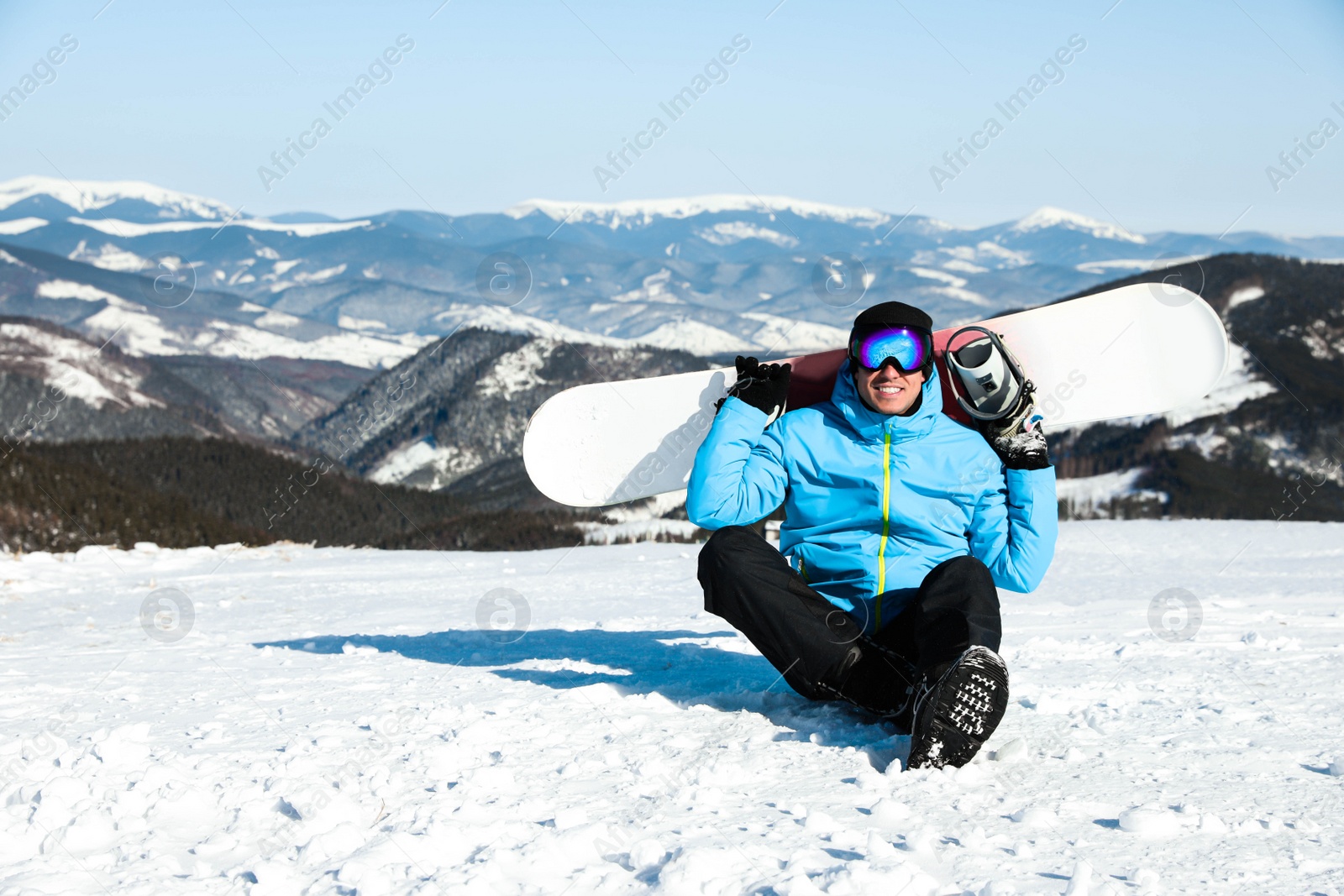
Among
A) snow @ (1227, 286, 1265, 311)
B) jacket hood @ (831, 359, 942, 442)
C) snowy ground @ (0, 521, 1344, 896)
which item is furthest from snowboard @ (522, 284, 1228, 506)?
snow @ (1227, 286, 1265, 311)

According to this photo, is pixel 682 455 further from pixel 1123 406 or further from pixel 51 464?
pixel 51 464

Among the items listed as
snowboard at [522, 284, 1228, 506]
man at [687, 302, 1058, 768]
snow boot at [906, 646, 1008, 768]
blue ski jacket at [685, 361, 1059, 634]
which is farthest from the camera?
snowboard at [522, 284, 1228, 506]

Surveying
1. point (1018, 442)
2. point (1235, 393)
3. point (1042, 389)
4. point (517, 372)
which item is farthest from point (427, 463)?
point (1018, 442)

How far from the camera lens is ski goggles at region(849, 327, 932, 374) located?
3.27m

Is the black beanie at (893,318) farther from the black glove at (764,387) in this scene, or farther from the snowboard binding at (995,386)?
the black glove at (764,387)

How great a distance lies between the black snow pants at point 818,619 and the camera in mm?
3131

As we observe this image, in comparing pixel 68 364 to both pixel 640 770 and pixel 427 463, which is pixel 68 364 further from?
pixel 640 770

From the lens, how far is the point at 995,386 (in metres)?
3.35

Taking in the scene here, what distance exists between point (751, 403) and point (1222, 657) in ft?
8.69

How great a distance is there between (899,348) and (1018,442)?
53 centimetres

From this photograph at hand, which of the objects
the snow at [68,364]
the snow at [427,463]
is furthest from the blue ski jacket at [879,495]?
the snow at [68,364]

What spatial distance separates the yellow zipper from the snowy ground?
0.46m

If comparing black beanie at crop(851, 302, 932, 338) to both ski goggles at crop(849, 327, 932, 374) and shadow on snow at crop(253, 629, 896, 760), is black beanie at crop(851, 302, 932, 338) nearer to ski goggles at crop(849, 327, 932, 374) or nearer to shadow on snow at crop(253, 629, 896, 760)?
ski goggles at crop(849, 327, 932, 374)

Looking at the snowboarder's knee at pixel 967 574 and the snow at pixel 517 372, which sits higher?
the snow at pixel 517 372
